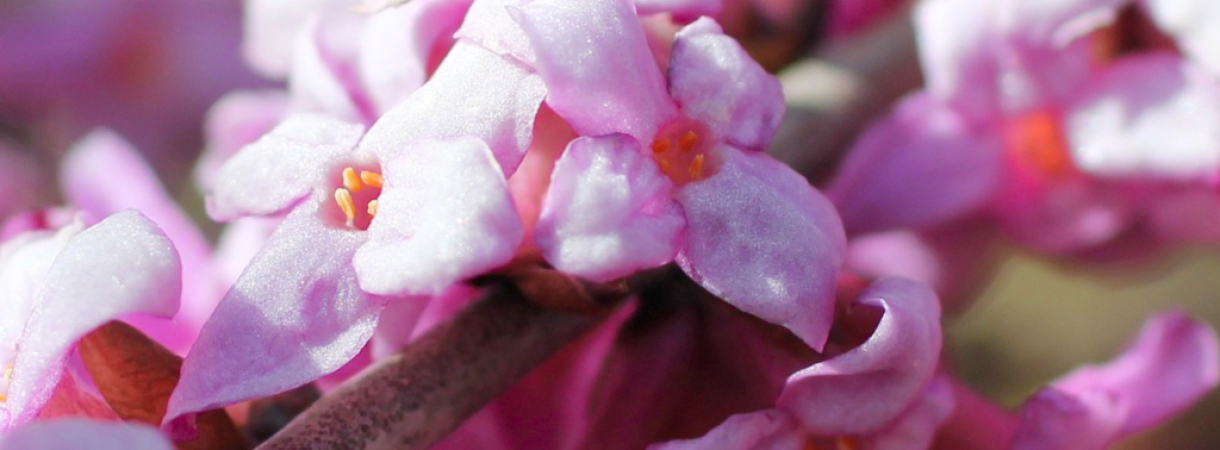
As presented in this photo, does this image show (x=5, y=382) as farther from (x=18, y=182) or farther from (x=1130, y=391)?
(x=18, y=182)

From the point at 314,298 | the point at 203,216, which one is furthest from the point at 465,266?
the point at 203,216

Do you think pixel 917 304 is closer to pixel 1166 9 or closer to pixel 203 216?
pixel 1166 9

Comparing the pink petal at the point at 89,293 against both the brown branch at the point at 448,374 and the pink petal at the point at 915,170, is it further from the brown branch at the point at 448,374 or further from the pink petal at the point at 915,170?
the pink petal at the point at 915,170

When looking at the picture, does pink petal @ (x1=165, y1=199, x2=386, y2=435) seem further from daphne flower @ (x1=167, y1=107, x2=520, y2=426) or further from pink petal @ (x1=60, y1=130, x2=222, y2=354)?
pink petal @ (x1=60, y1=130, x2=222, y2=354)

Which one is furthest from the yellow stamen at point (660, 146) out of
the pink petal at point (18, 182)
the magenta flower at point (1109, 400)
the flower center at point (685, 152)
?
the pink petal at point (18, 182)

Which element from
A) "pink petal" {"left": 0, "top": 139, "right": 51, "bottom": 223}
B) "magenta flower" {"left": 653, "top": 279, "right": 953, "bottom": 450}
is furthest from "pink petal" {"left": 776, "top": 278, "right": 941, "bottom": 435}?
"pink petal" {"left": 0, "top": 139, "right": 51, "bottom": 223}

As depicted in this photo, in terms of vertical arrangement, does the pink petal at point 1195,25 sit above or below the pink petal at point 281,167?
below

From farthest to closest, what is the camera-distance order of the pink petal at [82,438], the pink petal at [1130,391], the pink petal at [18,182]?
the pink petal at [18,182] < the pink petal at [1130,391] < the pink petal at [82,438]
